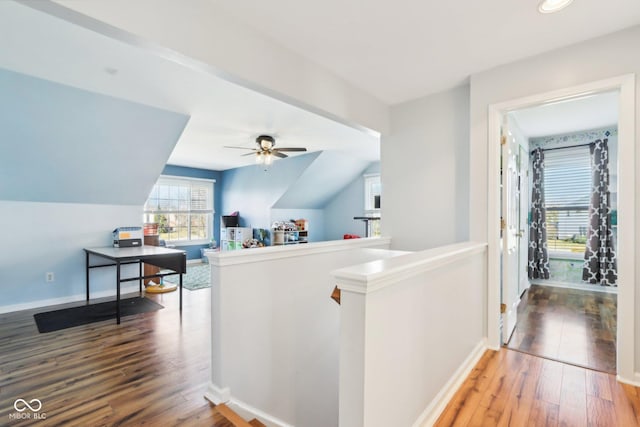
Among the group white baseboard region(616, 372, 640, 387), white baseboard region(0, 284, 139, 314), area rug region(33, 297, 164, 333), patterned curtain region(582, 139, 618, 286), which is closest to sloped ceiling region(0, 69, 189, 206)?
white baseboard region(0, 284, 139, 314)

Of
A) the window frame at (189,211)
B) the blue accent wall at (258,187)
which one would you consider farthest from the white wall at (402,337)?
the window frame at (189,211)

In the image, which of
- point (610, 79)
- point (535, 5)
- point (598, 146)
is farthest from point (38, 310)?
point (598, 146)

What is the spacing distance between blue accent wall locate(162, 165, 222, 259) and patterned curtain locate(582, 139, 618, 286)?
807cm

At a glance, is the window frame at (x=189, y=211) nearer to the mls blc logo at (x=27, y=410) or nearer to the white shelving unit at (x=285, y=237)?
the white shelving unit at (x=285, y=237)

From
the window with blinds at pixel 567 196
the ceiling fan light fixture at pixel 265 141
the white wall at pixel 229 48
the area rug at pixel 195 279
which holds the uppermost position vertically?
the ceiling fan light fixture at pixel 265 141

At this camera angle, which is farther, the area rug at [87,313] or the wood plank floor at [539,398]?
the area rug at [87,313]

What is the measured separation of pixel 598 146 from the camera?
4.27 meters

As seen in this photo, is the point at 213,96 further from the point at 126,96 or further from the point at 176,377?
the point at 176,377

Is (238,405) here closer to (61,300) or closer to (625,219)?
(625,219)

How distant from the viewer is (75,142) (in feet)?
11.9

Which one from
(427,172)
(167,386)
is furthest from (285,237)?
(167,386)

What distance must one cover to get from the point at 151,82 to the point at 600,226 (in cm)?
607

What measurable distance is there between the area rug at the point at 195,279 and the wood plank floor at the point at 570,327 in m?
4.17

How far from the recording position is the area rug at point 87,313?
11.0 ft
